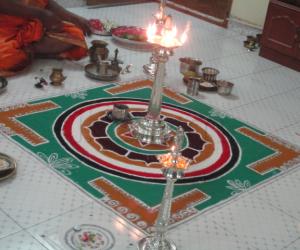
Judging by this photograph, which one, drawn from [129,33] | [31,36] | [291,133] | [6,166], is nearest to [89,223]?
[6,166]

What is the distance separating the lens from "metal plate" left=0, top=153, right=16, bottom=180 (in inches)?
103

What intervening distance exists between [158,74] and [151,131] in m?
0.35

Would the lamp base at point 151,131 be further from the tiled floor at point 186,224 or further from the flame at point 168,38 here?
the tiled floor at point 186,224

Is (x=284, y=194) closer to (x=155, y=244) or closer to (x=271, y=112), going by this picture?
(x=155, y=244)

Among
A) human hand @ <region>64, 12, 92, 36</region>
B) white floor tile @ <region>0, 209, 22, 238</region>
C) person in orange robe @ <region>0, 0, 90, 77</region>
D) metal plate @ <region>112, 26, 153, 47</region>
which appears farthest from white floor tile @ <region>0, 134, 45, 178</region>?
metal plate @ <region>112, 26, 153, 47</region>

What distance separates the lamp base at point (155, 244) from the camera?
88.0 inches

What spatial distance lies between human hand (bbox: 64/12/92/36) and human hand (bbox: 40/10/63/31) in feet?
1.32

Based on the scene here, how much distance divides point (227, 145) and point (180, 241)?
102cm

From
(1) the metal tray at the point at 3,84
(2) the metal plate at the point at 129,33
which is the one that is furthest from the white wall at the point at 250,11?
(1) the metal tray at the point at 3,84

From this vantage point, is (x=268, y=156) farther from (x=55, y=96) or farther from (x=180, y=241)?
(x=55, y=96)

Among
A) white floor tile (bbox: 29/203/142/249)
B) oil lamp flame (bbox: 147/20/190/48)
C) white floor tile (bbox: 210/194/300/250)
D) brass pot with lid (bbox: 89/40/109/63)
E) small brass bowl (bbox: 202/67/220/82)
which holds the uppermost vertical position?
oil lamp flame (bbox: 147/20/190/48)

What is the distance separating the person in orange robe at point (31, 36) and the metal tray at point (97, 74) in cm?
20

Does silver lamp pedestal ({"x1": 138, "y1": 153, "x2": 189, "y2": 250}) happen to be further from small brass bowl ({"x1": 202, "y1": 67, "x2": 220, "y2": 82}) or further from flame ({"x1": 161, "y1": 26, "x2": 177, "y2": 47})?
small brass bowl ({"x1": 202, "y1": 67, "x2": 220, "y2": 82})

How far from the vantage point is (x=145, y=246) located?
2.26 meters
